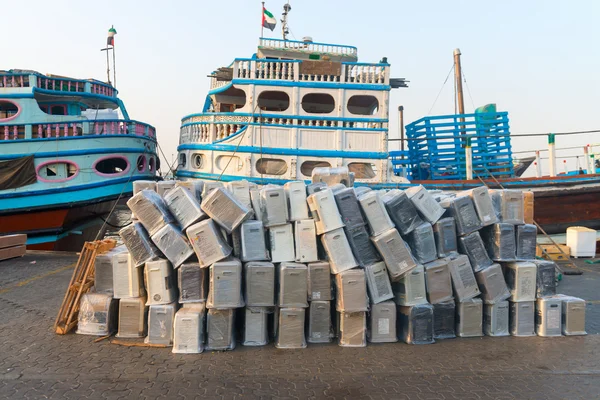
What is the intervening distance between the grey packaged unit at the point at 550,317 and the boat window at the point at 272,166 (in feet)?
26.3

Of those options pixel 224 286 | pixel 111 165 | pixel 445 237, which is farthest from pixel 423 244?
pixel 111 165

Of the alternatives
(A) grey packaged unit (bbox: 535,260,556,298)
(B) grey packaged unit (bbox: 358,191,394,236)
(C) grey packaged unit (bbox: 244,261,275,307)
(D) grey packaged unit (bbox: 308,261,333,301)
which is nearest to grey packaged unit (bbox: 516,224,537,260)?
(A) grey packaged unit (bbox: 535,260,556,298)

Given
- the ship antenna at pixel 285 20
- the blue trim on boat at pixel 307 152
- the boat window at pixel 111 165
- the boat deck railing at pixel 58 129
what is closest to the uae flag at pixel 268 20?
the ship antenna at pixel 285 20

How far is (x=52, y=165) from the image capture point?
12.3 metres

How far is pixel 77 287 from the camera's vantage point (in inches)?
220

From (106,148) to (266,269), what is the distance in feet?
32.1

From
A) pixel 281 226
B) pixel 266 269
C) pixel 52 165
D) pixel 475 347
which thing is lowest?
pixel 475 347

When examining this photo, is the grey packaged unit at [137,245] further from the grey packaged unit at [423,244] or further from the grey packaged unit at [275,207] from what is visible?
the grey packaged unit at [423,244]

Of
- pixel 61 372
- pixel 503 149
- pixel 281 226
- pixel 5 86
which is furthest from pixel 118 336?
pixel 503 149

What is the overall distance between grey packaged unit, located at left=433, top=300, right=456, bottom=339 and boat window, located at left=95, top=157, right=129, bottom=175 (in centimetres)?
1116

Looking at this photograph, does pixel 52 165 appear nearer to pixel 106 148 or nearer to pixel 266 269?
pixel 106 148

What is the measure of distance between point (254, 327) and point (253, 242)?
1.05 metres

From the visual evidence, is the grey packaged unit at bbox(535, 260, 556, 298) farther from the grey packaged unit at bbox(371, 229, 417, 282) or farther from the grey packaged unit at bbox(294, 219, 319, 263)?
the grey packaged unit at bbox(294, 219, 319, 263)

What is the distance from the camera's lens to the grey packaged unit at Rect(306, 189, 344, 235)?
5.17 meters
